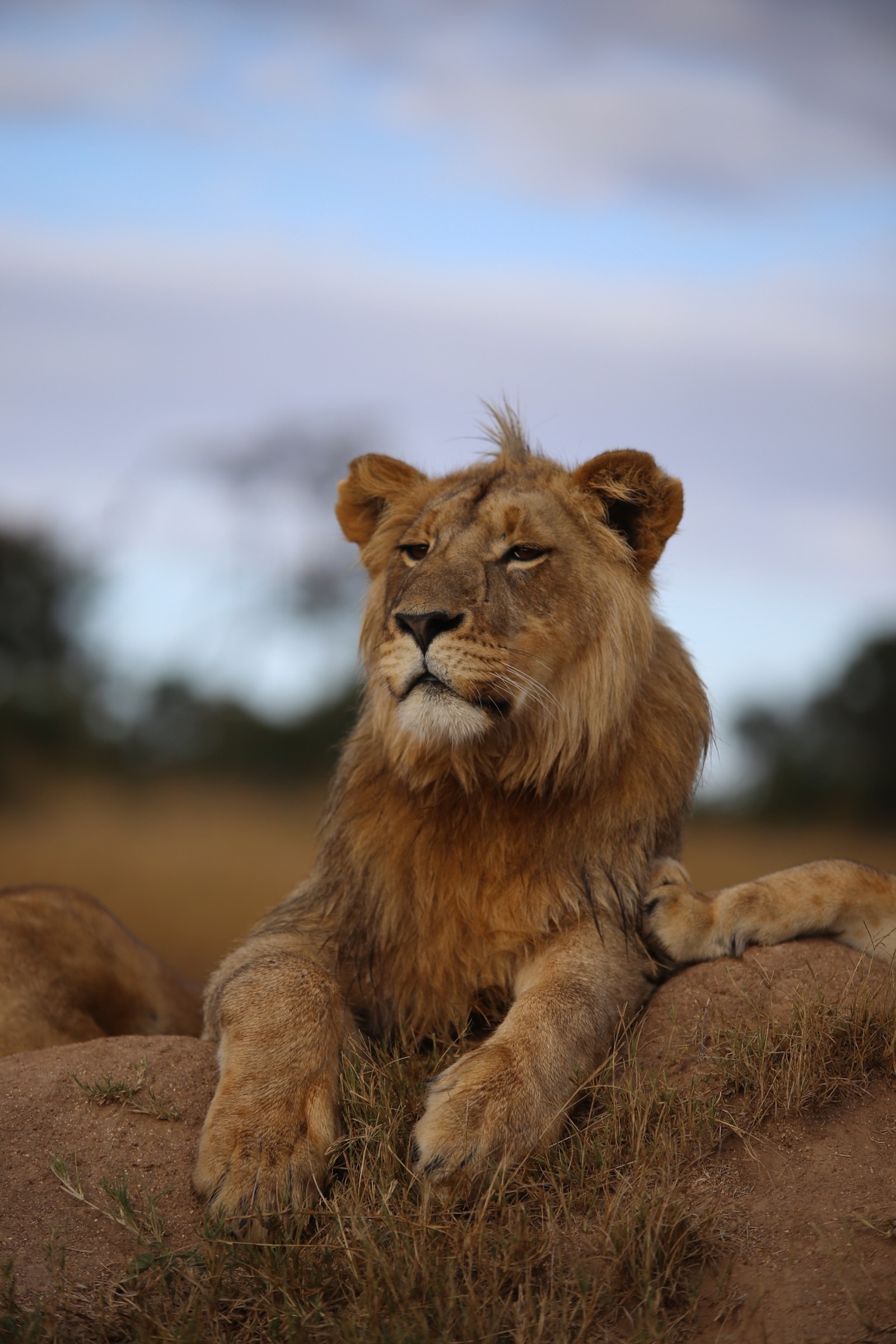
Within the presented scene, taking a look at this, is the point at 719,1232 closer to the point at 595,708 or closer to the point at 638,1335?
the point at 638,1335

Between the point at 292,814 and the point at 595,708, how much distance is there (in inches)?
567

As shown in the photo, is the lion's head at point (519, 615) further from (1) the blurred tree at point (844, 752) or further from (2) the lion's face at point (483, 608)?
(1) the blurred tree at point (844, 752)

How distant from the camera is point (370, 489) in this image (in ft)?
14.6

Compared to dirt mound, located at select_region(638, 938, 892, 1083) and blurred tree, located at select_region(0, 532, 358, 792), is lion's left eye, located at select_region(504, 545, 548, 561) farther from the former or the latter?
blurred tree, located at select_region(0, 532, 358, 792)

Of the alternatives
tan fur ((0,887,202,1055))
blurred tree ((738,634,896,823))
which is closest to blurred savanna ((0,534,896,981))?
blurred tree ((738,634,896,823))

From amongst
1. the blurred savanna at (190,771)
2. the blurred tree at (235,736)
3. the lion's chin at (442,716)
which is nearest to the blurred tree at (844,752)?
the blurred savanna at (190,771)

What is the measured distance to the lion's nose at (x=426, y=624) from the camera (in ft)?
11.6

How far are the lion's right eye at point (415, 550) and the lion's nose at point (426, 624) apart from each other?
21.3 inches

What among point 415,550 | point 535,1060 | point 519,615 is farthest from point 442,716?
point 535,1060

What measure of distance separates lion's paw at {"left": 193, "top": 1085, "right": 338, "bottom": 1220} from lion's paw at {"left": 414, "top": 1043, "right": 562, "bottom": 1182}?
24 cm

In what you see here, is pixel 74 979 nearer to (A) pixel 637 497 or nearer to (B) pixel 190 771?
(A) pixel 637 497

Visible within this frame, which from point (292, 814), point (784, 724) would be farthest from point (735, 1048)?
point (784, 724)

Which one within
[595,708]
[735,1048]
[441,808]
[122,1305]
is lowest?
[122,1305]

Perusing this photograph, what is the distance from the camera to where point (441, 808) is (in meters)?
3.91
